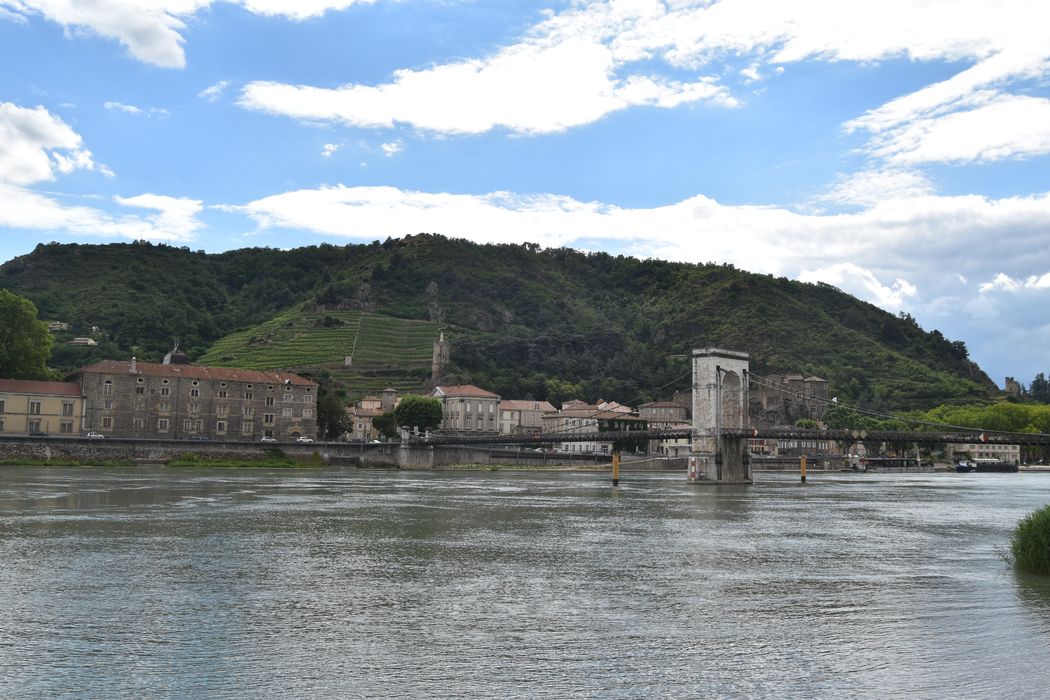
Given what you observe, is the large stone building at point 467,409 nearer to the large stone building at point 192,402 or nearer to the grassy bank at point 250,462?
the large stone building at point 192,402

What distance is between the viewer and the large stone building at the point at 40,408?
65.0 m

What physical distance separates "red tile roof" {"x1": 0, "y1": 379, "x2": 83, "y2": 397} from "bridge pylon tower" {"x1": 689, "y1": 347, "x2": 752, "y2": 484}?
42.3m

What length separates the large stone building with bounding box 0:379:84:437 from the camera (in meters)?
65.0

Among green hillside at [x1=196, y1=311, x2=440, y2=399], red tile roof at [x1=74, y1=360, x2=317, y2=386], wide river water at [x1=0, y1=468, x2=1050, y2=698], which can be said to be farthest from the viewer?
green hillside at [x1=196, y1=311, x2=440, y2=399]

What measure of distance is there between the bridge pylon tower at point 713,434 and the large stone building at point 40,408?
41.5m

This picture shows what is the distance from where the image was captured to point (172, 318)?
143 metres

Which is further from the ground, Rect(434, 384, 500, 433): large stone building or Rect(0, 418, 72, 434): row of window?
Rect(434, 384, 500, 433): large stone building

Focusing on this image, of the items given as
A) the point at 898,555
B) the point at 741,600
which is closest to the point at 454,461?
the point at 898,555

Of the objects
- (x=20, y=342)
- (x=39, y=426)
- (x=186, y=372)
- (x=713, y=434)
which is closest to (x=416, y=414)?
(x=186, y=372)

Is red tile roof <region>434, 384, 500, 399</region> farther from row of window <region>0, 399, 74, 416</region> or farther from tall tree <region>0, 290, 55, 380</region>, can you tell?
row of window <region>0, 399, 74, 416</region>

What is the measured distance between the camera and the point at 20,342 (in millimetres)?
70188

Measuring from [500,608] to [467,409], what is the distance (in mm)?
97218

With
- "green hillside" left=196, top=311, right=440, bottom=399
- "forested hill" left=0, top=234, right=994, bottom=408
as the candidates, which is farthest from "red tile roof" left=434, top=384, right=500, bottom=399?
"forested hill" left=0, top=234, right=994, bottom=408

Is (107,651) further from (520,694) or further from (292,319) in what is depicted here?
(292,319)
